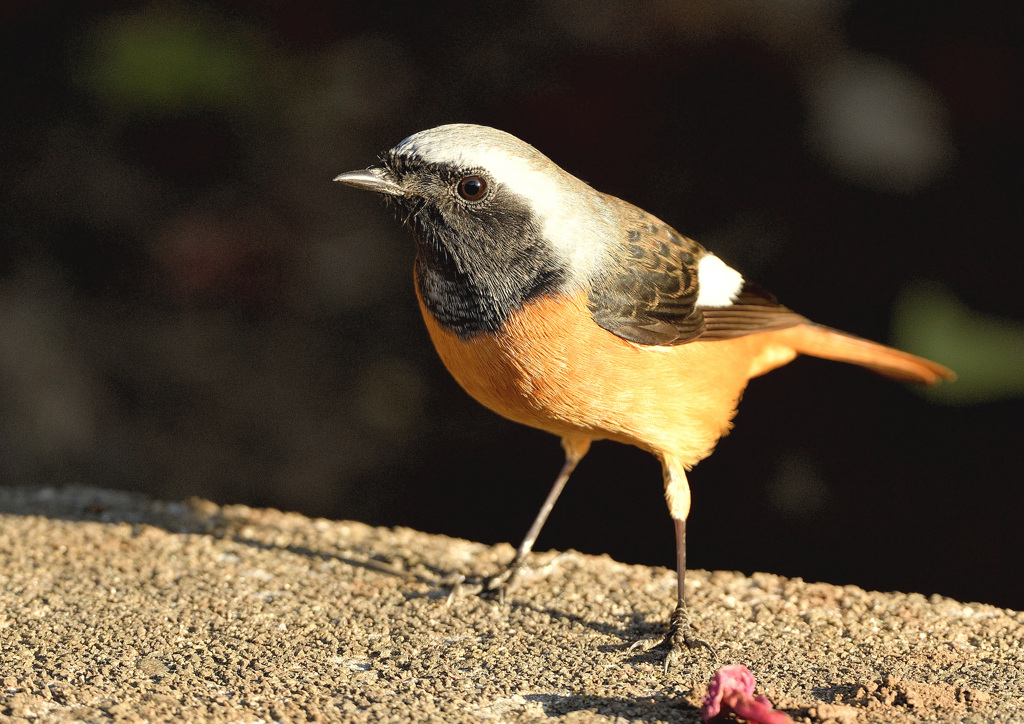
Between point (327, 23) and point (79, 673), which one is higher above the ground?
point (327, 23)

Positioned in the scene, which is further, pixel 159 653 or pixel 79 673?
pixel 159 653

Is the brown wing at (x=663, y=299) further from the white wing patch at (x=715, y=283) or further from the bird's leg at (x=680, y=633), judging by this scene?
the bird's leg at (x=680, y=633)

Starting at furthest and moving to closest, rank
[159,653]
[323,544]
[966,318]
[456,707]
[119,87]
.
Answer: [119,87]
[966,318]
[323,544]
[159,653]
[456,707]

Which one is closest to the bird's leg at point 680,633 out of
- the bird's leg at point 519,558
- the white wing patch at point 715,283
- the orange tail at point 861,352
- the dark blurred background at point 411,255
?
the bird's leg at point 519,558

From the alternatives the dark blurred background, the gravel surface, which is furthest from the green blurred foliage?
the gravel surface

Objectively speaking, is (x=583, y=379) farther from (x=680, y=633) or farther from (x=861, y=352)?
(x=861, y=352)

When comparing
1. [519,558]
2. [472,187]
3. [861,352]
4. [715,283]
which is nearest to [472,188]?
[472,187]

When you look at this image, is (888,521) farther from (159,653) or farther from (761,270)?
(159,653)

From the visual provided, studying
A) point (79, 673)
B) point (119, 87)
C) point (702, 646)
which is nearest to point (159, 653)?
point (79, 673)
